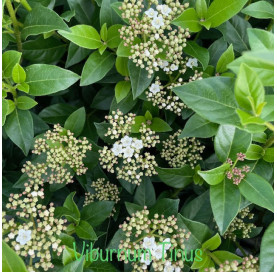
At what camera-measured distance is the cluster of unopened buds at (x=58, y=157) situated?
2008 millimetres

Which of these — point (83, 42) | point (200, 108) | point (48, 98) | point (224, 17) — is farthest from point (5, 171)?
point (224, 17)

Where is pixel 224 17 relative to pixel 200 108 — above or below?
above

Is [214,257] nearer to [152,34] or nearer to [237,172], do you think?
[237,172]

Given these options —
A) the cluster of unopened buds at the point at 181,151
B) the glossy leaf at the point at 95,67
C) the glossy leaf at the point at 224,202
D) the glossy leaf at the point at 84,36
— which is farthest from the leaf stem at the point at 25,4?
the glossy leaf at the point at 224,202

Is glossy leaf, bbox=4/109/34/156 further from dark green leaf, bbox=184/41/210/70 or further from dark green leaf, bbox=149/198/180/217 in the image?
dark green leaf, bbox=184/41/210/70

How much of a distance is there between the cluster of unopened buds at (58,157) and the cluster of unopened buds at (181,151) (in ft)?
1.68

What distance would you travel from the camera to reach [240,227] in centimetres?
215

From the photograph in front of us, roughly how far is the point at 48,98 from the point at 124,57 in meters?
0.91

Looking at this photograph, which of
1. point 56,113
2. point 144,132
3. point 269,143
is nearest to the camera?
point 269,143

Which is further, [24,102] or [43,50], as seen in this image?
[43,50]

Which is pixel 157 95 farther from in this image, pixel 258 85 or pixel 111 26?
pixel 258 85

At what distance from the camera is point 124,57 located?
2.13 m

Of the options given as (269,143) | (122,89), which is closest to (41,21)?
(122,89)

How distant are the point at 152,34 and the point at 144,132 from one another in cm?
56
